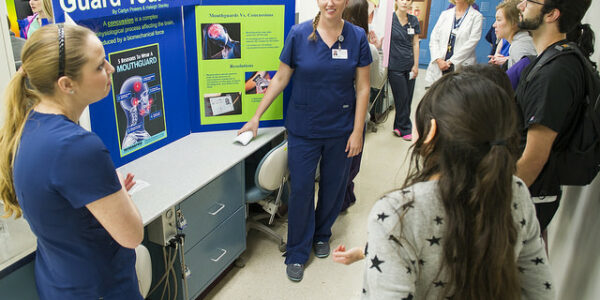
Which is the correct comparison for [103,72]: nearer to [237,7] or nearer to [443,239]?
[443,239]

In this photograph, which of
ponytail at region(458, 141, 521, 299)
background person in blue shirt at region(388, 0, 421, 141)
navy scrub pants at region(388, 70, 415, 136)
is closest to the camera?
ponytail at region(458, 141, 521, 299)

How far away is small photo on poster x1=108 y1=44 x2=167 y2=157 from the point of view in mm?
2020

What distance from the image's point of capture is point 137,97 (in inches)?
83.7

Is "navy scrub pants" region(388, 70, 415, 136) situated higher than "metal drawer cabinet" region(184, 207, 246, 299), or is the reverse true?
"navy scrub pants" region(388, 70, 415, 136)

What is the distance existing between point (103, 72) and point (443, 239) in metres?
0.99

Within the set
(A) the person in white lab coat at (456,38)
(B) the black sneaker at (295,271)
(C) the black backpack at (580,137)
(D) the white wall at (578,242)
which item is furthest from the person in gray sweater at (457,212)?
(A) the person in white lab coat at (456,38)

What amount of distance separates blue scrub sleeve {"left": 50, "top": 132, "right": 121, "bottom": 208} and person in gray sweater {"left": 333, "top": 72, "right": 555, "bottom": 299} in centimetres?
69

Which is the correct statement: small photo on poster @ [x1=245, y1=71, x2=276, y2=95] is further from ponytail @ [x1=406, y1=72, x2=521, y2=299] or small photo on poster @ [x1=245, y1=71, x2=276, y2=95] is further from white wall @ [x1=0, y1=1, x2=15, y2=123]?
ponytail @ [x1=406, y1=72, x2=521, y2=299]

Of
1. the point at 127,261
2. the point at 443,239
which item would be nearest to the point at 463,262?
the point at 443,239

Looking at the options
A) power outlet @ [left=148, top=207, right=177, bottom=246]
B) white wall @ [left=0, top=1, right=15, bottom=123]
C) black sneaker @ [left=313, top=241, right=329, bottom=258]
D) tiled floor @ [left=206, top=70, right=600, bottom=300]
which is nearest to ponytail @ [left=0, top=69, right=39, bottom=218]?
white wall @ [left=0, top=1, right=15, bottom=123]

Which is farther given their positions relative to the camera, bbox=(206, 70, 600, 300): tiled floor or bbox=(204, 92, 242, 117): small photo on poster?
bbox=(204, 92, 242, 117): small photo on poster

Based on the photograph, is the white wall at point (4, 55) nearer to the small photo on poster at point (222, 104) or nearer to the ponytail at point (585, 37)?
the small photo on poster at point (222, 104)

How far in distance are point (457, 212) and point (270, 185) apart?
1618 millimetres

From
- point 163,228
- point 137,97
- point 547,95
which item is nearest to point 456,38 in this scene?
point 547,95
